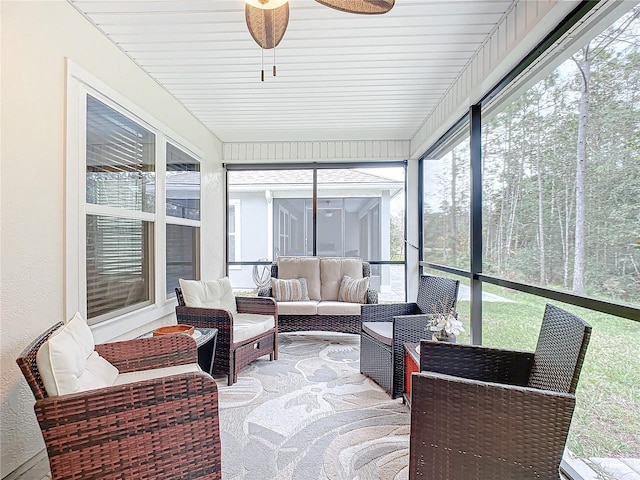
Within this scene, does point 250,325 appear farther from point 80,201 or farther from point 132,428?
point 132,428

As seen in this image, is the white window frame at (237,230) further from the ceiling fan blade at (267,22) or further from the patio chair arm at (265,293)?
the ceiling fan blade at (267,22)

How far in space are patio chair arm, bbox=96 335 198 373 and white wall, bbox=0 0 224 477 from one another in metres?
0.40

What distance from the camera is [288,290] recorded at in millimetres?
4762

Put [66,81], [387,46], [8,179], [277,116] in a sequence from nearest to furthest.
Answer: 1. [8,179]
2. [66,81]
3. [387,46]
4. [277,116]

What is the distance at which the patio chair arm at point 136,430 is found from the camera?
4.89 ft

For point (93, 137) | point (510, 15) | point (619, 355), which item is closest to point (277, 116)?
point (93, 137)

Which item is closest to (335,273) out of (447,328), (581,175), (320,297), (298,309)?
(320,297)

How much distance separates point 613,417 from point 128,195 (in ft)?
11.2

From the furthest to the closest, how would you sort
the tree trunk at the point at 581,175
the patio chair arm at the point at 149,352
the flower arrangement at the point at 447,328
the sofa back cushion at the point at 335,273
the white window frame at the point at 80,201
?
the sofa back cushion at the point at 335,273 → the flower arrangement at the point at 447,328 → the white window frame at the point at 80,201 → the patio chair arm at the point at 149,352 → the tree trunk at the point at 581,175

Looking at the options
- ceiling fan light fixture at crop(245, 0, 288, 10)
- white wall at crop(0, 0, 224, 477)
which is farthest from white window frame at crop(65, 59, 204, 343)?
ceiling fan light fixture at crop(245, 0, 288, 10)

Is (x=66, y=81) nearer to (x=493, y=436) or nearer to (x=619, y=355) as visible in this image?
(x=493, y=436)

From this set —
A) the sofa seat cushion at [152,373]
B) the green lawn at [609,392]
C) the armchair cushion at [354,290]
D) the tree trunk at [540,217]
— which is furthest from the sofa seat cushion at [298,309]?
the green lawn at [609,392]

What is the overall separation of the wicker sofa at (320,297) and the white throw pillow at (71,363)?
2.68 m

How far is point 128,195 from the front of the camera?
9.96 ft
